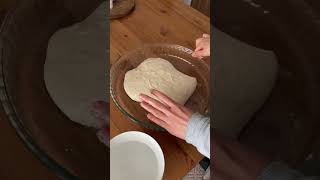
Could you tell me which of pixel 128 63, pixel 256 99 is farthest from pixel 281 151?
pixel 128 63

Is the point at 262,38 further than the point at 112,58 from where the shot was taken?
No

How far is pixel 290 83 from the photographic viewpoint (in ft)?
1.21

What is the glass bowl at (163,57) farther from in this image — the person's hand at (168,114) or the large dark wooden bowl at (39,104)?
the large dark wooden bowl at (39,104)

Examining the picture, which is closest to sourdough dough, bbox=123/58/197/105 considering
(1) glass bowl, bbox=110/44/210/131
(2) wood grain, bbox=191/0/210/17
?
(1) glass bowl, bbox=110/44/210/131

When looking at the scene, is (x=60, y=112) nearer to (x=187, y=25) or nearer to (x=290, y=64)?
(x=290, y=64)

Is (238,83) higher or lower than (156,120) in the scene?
higher

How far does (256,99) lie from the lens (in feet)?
1.33

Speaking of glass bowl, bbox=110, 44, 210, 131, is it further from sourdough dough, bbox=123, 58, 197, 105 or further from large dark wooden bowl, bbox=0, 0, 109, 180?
large dark wooden bowl, bbox=0, 0, 109, 180

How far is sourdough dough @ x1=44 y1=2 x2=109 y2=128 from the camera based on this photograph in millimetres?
379

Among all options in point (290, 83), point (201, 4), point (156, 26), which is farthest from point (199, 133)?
point (201, 4)

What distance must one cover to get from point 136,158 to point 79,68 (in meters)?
0.17

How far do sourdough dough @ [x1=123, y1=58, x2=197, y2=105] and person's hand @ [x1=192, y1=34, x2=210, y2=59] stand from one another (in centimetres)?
5

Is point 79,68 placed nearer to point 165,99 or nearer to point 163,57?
point 165,99

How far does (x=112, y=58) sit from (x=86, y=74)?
0.26 metres
